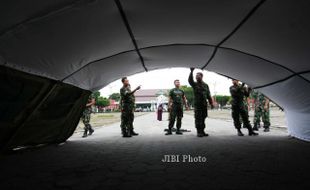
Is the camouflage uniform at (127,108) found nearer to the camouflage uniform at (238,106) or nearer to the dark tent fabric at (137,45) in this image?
the dark tent fabric at (137,45)

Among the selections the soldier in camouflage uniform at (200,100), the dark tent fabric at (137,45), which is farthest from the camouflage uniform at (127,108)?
the soldier in camouflage uniform at (200,100)

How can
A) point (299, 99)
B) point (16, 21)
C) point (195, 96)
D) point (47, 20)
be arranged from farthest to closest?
1. point (195, 96)
2. point (299, 99)
3. point (47, 20)
4. point (16, 21)

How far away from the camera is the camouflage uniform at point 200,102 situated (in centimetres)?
779

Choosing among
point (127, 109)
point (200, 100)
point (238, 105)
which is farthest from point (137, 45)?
point (238, 105)

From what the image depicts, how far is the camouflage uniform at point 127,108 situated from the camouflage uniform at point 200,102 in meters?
2.06

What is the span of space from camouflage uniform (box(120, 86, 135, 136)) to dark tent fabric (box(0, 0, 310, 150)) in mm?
1226

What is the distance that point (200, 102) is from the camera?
310 inches

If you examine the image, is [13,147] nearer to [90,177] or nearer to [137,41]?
[90,177]

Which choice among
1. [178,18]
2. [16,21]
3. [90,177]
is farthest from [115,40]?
[90,177]

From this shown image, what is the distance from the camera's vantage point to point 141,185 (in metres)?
2.84

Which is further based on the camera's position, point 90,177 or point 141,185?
point 90,177

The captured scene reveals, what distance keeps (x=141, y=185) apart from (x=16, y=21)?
232 centimetres

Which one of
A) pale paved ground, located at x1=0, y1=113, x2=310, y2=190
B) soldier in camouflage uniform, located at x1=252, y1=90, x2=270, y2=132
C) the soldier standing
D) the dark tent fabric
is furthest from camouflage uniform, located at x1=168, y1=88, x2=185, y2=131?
pale paved ground, located at x1=0, y1=113, x2=310, y2=190

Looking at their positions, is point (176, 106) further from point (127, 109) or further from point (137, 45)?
point (137, 45)
